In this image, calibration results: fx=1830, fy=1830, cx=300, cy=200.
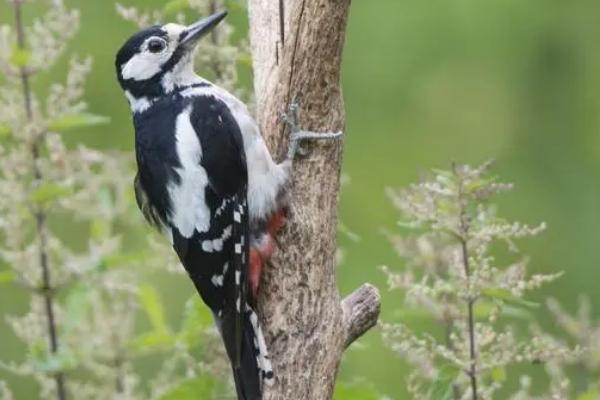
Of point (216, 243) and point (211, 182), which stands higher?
point (211, 182)

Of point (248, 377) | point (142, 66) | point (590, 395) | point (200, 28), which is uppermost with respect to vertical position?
point (200, 28)

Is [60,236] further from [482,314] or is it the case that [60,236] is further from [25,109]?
[482,314]

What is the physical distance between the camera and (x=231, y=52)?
179 inches

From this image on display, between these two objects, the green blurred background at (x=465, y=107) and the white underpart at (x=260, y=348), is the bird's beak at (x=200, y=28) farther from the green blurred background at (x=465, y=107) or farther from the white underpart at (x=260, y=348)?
the green blurred background at (x=465, y=107)

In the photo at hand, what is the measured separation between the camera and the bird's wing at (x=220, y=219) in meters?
4.44

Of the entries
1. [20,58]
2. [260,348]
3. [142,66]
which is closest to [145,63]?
[142,66]

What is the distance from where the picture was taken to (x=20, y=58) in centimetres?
470

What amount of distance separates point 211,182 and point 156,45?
0.48 metres

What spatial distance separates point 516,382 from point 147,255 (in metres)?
3.08

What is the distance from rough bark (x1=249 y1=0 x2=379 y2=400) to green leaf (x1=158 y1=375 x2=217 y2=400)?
0.16 metres

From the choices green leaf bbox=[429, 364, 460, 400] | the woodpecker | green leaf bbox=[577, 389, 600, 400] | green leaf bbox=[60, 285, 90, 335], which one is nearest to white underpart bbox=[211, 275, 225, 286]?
the woodpecker

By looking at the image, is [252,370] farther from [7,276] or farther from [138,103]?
[138,103]

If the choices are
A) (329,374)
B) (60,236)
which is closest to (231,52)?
(329,374)

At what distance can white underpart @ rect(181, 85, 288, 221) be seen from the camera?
4562 millimetres
